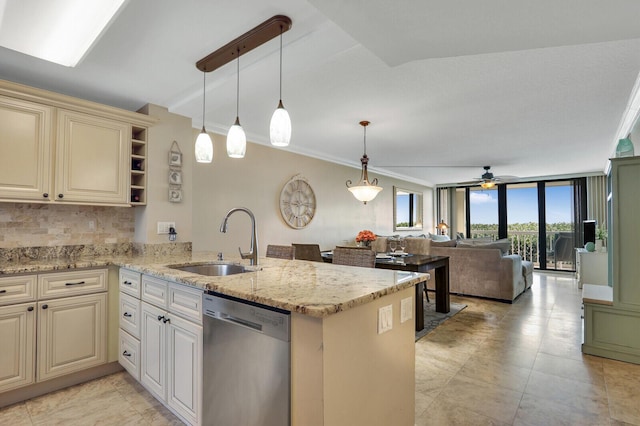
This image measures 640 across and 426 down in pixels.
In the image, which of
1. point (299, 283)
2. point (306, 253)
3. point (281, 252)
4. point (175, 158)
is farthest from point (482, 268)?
point (175, 158)

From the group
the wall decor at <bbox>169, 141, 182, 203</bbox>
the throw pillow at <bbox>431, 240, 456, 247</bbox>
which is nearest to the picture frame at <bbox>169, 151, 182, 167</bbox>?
the wall decor at <bbox>169, 141, 182, 203</bbox>

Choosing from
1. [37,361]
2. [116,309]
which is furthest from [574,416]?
[37,361]

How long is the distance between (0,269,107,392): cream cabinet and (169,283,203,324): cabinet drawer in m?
1.05

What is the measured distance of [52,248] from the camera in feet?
9.29

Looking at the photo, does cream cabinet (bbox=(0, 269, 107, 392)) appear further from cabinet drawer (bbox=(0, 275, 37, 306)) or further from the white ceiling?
the white ceiling

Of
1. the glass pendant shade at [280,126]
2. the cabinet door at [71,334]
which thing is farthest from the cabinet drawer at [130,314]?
the glass pendant shade at [280,126]

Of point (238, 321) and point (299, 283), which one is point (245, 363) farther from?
point (299, 283)

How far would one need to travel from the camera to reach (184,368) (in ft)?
6.02

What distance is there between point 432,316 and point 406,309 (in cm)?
271

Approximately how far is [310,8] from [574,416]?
9.40ft

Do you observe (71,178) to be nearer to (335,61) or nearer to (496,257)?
(335,61)

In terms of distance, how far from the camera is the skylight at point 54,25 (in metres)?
1.83

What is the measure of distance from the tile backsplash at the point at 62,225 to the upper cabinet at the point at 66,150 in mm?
329

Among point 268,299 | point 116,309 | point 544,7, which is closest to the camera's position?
point 544,7
